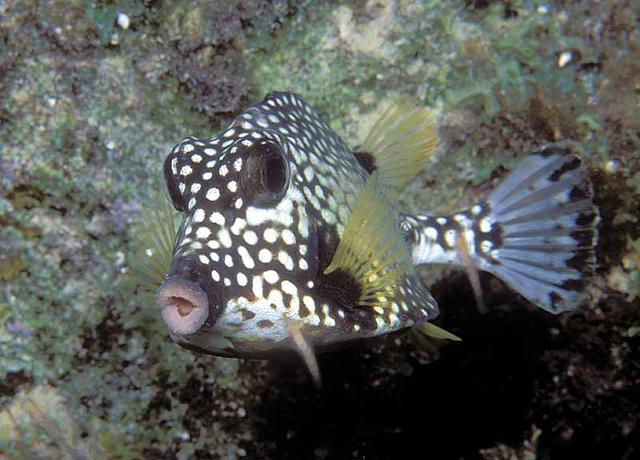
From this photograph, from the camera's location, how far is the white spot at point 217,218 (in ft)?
8.66

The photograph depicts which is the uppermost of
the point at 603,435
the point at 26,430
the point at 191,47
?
the point at 191,47

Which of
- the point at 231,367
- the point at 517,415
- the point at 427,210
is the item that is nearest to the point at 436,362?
the point at 517,415

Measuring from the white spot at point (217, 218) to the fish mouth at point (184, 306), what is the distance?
0.43m

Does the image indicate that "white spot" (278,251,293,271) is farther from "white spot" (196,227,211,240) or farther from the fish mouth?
the fish mouth

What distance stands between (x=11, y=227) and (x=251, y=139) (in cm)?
234

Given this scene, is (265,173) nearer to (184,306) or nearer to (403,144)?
(184,306)

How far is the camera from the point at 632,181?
13.0 feet

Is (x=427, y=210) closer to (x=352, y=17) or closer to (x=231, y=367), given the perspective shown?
(x=352, y=17)

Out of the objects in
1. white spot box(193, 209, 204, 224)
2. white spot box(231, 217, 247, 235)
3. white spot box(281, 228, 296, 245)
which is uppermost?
white spot box(193, 209, 204, 224)

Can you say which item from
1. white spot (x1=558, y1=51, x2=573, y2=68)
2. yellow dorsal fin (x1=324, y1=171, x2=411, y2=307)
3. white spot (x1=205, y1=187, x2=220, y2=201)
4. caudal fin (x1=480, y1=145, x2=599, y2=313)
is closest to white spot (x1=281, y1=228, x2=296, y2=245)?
yellow dorsal fin (x1=324, y1=171, x2=411, y2=307)

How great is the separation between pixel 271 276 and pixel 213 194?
480 mm

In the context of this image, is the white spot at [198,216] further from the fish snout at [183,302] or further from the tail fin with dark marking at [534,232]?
the tail fin with dark marking at [534,232]

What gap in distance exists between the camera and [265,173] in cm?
268

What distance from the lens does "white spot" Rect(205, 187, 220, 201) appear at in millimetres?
2691
